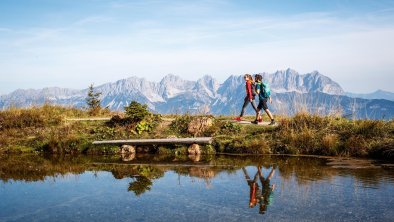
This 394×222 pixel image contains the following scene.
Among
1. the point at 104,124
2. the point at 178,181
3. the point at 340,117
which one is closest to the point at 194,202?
the point at 178,181

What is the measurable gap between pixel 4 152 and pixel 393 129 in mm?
19320

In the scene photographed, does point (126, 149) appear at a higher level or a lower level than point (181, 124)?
lower

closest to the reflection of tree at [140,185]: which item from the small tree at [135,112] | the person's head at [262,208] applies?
the person's head at [262,208]

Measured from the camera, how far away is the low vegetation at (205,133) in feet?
58.0

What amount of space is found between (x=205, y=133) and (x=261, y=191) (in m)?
9.70

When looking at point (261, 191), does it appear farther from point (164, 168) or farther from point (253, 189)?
point (164, 168)

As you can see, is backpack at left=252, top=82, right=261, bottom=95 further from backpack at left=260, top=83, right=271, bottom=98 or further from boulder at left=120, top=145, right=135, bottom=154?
boulder at left=120, top=145, right=135, bottom=154

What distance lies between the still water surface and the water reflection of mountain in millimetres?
34

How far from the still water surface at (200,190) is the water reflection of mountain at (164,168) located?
34mm

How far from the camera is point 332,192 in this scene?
37.8ft

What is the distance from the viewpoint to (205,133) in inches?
850

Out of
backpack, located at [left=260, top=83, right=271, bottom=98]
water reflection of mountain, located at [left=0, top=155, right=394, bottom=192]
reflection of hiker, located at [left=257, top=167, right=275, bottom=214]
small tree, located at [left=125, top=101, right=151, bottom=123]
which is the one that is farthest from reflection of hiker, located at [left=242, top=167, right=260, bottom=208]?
small tree, located at [left=125, top=101, right=151, bottom=123]

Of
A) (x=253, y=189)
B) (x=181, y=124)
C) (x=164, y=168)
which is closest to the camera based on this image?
(x=253, y=189)

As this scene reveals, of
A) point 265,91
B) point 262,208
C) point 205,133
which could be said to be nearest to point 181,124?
point 205,133
